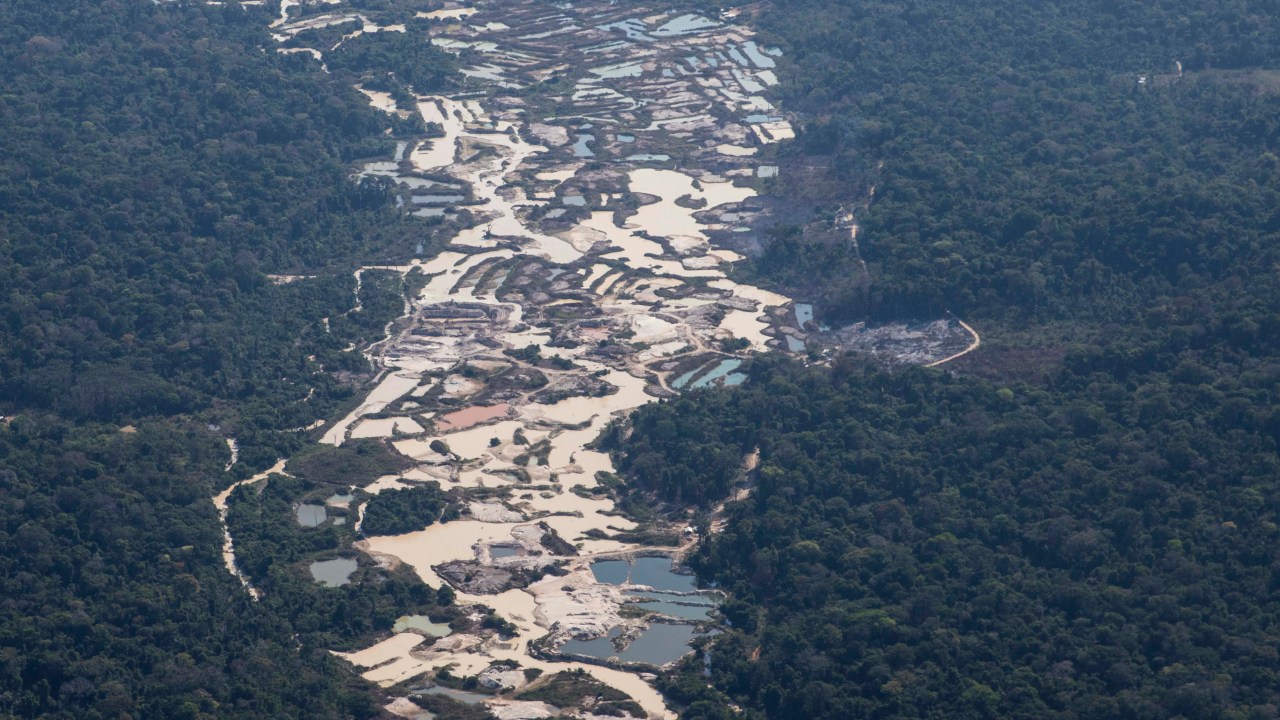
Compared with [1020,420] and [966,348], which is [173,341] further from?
[1020,420]

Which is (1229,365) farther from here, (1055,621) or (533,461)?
(533,461)

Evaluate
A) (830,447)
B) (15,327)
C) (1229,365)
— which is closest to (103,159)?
(15,327)

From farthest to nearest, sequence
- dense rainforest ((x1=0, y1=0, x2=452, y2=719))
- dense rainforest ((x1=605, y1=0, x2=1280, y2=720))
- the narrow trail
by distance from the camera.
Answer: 1. the narrow trail
2. dense rainforest ((x1=0, y1=0, x2=452, y2=719))
3. dense rainforest ((x1=605, y1=0, x2=1280, y2=720))

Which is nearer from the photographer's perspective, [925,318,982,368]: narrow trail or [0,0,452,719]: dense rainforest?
[0,0,452,719]: dense rainforest

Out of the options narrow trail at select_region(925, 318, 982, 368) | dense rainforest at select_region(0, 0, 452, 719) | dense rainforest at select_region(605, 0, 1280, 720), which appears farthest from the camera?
narrow trail at select_region(925, 318, 982, 368)

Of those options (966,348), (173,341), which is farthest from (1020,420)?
(173,341)

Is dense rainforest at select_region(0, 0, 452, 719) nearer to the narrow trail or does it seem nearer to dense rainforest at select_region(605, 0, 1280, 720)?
dense rainforest at select_region(605, 0, 1280, 720)

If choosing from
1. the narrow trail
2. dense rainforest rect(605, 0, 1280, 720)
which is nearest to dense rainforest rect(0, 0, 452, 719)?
dense rainforest rect(605, 0, 1280, 720)
